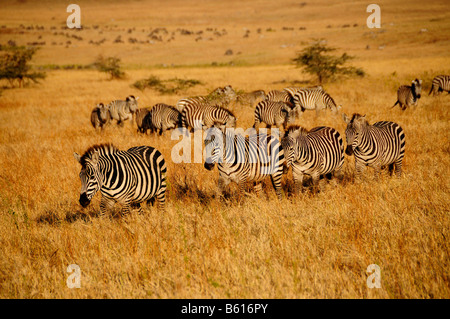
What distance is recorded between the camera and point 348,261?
4230 millimetres

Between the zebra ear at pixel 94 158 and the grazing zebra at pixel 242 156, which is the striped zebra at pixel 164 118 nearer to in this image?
the grazing zebra at pixel 242 156

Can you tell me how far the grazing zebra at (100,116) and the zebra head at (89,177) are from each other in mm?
9763

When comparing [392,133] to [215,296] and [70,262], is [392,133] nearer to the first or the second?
[215,296]

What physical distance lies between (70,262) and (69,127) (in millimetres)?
12188

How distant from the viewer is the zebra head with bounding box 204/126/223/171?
5.79 metres

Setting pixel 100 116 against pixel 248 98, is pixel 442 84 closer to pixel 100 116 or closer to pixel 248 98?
pixel 248 98

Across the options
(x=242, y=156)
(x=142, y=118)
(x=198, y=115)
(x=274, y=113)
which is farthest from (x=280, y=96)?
(x=242, y=156)

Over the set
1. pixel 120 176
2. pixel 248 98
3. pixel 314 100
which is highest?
pixel 248 98

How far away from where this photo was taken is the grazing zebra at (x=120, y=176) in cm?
484

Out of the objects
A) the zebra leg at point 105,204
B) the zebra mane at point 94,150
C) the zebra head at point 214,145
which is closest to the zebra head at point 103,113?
the zebra mane at point 94,150

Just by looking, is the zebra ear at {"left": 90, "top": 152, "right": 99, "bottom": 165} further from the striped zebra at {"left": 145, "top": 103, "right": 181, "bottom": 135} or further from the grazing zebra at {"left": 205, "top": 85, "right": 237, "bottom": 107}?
the grazing zebra at {"left": 205, "top": 85, "right": 237, "bottom": 107}

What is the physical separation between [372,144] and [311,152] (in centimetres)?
152

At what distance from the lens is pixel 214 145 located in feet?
19.2

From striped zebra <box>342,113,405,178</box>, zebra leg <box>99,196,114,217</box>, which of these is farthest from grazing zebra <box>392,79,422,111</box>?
zebra leg <box>99,196,114,217</box>
